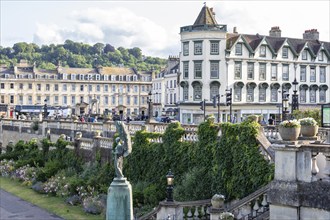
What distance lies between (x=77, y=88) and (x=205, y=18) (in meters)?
59.9

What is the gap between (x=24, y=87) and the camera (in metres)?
110

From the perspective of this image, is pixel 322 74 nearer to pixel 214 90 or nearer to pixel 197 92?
pixel 214 90

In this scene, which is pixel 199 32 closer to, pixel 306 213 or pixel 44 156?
pixel 44 156

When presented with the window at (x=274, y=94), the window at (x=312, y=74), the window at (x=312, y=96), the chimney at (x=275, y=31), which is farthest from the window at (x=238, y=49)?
the window at (x=312, y=96)

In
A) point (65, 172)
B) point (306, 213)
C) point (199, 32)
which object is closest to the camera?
point (306, 213)

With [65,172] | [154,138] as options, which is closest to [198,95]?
[65,172]

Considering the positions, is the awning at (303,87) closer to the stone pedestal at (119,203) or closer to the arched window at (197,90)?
the arched window at (197,90)

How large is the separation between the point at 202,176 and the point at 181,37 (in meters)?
37.0

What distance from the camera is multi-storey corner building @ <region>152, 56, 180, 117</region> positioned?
83.1 m

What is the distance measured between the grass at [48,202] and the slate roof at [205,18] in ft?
90.9

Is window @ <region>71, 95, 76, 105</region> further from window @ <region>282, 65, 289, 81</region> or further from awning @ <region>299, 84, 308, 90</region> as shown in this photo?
awning @ <region>299, 84, 308, 90</region>

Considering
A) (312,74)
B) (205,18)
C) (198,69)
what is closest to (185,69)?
(198,69)

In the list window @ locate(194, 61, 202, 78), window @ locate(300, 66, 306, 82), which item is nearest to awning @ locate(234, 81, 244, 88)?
window @ locate(194, 61, 202, 78)

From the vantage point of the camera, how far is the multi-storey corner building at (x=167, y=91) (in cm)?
8314
